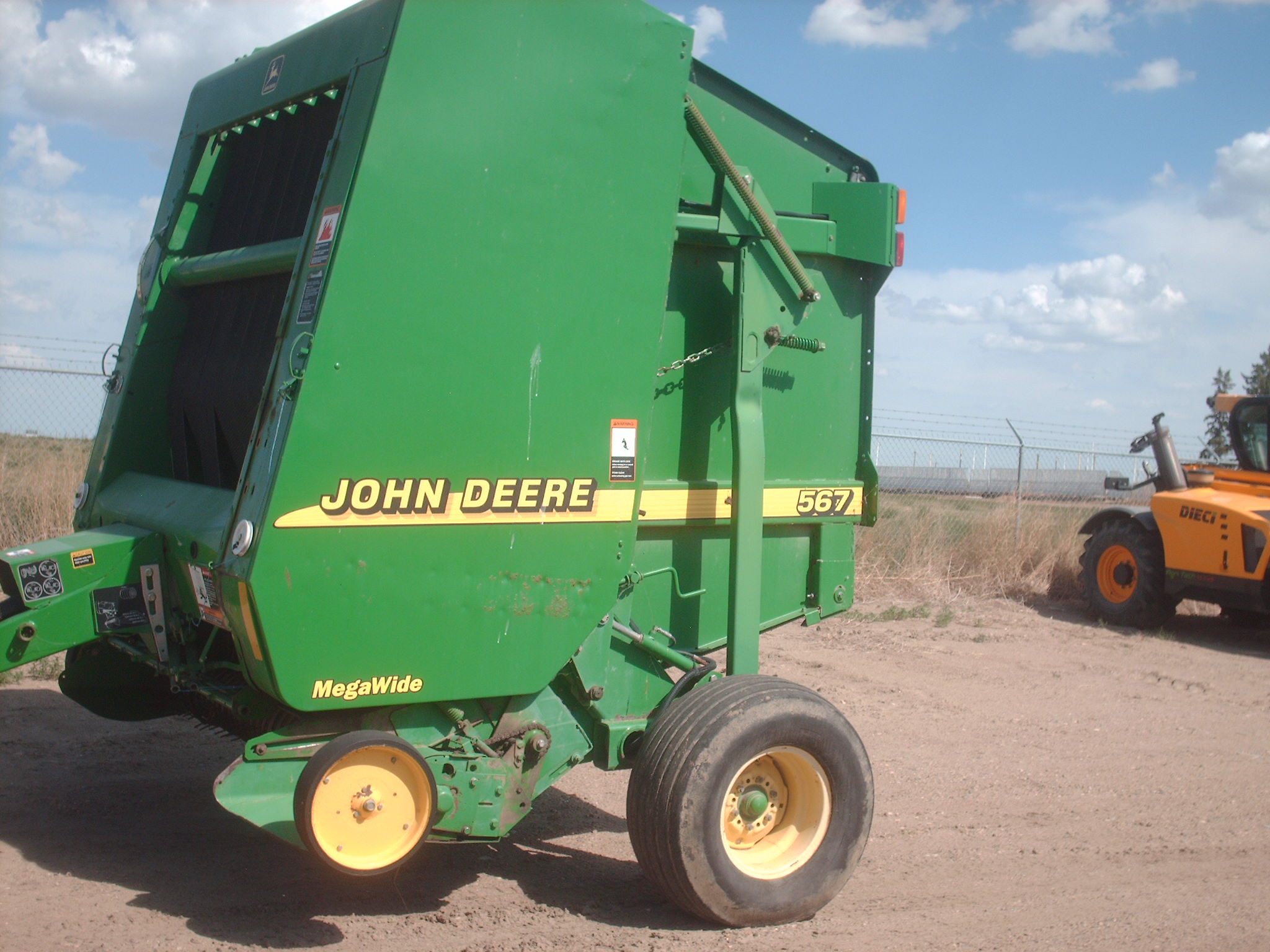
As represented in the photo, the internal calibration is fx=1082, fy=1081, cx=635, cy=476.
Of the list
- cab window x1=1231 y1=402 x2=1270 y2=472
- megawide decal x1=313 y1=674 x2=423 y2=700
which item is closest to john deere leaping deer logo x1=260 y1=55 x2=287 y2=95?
megawide decal x1=313 y1=674 x2=423 y2=700

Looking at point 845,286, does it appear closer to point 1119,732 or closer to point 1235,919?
point 1235,919

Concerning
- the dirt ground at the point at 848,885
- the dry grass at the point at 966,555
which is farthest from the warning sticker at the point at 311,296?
the dry grass at the point at 966,555

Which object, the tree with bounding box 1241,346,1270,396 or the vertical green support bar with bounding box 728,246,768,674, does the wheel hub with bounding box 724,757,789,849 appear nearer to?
the vertical green support bar with bounding box 728,246,768,674

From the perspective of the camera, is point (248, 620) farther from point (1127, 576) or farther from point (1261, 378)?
point (1261, 378)

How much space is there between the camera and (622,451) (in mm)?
3578

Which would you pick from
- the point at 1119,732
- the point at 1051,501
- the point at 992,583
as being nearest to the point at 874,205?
the point at 1119,732

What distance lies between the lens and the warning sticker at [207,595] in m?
3.30

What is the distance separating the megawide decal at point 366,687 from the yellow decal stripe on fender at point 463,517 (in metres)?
0.46

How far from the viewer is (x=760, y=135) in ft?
14.1

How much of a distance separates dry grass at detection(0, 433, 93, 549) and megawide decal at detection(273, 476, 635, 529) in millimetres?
5582

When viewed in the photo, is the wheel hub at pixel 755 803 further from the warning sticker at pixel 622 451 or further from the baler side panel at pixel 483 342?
the warning sticker at pixel 622 451

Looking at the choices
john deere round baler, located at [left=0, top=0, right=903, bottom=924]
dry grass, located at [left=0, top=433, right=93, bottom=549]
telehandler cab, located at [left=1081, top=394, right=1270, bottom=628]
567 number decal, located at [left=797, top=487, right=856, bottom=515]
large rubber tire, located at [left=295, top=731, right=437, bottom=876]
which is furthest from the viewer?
telehandler cab, located at [left=1081, top=394, right=1270, bottom=628]

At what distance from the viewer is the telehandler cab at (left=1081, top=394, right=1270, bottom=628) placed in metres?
9.30

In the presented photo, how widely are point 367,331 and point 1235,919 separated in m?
3.63
